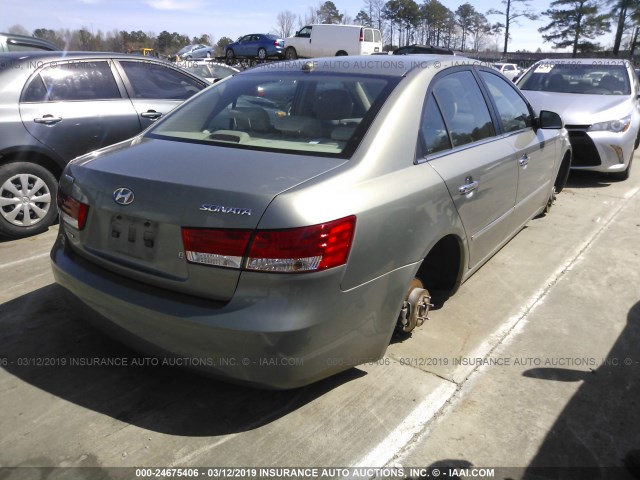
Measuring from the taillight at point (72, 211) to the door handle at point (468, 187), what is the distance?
6.48 ft

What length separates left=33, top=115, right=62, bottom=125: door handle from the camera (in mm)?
4840

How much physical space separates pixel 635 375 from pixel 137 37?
79.6 meters

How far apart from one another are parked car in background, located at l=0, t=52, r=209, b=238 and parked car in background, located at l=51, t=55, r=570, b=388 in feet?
7.34

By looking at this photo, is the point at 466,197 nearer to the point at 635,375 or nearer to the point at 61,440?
the point at 635,375

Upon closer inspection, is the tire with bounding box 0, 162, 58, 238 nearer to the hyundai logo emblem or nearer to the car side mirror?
the hyundai logo emblem

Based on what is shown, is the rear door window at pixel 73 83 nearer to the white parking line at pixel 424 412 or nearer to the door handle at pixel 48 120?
the door handle at pixel 48 120

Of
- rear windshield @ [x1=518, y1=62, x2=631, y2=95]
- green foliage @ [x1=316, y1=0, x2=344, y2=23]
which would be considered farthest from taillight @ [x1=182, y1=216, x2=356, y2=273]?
green foliage @ [x1=316, y1=0, x2=344, y2=23]

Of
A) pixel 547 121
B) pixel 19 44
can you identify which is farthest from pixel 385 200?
pixel 19 44

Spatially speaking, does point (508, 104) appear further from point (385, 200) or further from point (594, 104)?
point (594, 104)

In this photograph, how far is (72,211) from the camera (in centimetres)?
262

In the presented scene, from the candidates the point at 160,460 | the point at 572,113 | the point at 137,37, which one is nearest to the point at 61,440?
the point at 160,460

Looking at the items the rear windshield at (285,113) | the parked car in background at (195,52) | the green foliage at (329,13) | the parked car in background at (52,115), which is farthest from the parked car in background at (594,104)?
the green foliage at (329,13)

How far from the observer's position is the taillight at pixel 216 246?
207 centimetres

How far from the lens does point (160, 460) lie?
88.0 inches
